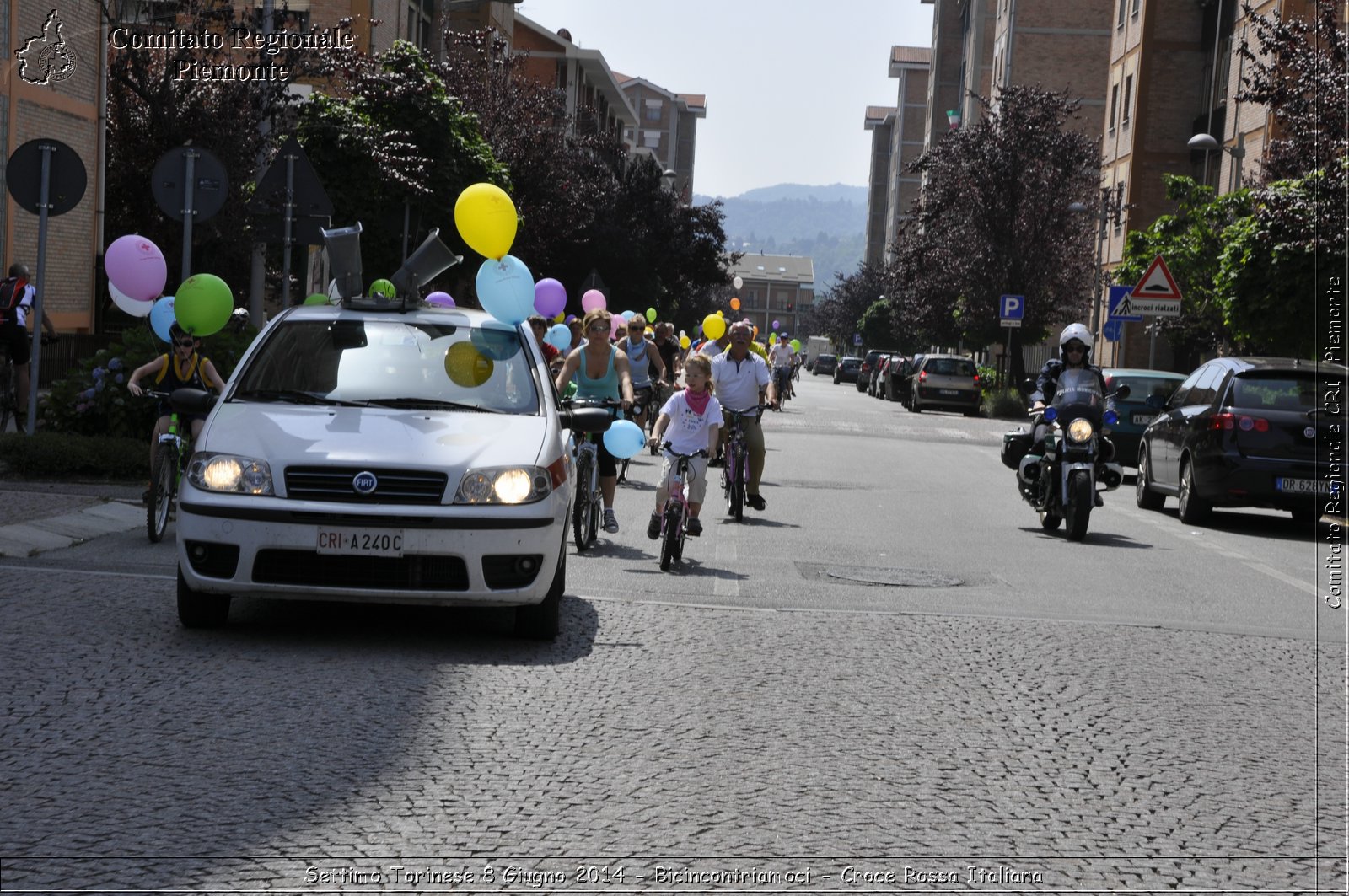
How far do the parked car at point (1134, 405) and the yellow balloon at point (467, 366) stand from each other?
16.9 metres

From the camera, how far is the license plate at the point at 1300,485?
55.7ft

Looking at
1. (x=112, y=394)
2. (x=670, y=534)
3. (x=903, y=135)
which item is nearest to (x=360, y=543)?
(x=670, y=534)

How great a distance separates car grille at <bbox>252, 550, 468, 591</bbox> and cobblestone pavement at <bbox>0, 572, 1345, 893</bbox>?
31cm

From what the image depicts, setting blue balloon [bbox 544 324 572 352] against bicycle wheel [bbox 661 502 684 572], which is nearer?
bicycle wheel [bbox 661 502 684 572]

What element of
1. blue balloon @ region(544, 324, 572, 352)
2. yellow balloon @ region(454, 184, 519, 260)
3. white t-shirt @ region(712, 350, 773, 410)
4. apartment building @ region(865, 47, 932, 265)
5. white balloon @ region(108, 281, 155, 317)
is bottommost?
white t-shirt @ region(712, 350, 773, 410)

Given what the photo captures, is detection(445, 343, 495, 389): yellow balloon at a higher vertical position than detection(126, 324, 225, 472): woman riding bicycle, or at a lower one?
higher

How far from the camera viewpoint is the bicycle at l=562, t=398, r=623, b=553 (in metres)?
12.8

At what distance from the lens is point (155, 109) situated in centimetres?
2898

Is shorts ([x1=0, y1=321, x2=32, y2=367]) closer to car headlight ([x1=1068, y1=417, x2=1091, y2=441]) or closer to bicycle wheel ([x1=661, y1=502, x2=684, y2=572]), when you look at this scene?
bicycle wheel ([x1=661, y1=502, x2=684, y2=572])

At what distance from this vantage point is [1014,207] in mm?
54031

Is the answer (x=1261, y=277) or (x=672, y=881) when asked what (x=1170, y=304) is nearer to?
(x=1261, y=277)

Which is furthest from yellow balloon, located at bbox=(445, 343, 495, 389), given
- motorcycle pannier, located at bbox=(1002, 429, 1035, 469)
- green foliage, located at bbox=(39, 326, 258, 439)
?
motorcycle pannier, located at bbox=(1002, 429, 1035, 469)

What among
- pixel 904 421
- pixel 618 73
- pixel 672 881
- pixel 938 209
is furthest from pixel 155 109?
pixel 618 73

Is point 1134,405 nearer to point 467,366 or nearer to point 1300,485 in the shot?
point 1300,485
